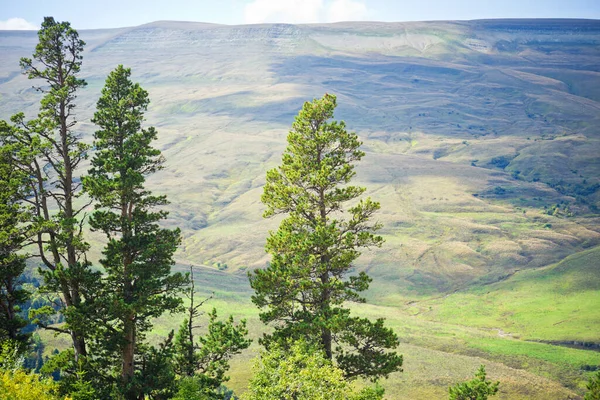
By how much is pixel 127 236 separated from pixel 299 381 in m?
13.0

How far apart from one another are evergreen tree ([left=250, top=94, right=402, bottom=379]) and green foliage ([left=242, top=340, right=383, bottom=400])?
13.6 ft

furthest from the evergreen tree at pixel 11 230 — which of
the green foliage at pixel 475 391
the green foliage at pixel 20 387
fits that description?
the green foliage at pixel 475 391

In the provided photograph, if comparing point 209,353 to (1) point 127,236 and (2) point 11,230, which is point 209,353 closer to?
(1) point 127,236

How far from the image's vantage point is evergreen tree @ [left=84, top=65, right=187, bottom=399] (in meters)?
29.8

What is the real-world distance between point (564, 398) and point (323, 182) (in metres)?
135

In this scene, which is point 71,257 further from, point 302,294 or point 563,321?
point 563,321

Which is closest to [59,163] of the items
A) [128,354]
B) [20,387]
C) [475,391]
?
[128,354]

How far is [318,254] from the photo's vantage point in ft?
109

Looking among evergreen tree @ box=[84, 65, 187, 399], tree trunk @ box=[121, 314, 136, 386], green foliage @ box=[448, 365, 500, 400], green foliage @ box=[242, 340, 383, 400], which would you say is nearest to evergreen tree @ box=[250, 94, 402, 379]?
green foliage @ box=[242, 340, 383, 400]

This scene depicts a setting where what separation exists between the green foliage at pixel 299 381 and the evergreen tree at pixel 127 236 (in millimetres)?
7324

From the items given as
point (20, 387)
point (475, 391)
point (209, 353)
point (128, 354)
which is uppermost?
point (20, 387)

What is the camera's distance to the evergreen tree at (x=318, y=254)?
32.3m

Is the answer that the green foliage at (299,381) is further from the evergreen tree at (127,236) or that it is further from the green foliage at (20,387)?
the green foliage at (20,387)

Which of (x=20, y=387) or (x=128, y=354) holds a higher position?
(x=20, y=387)
